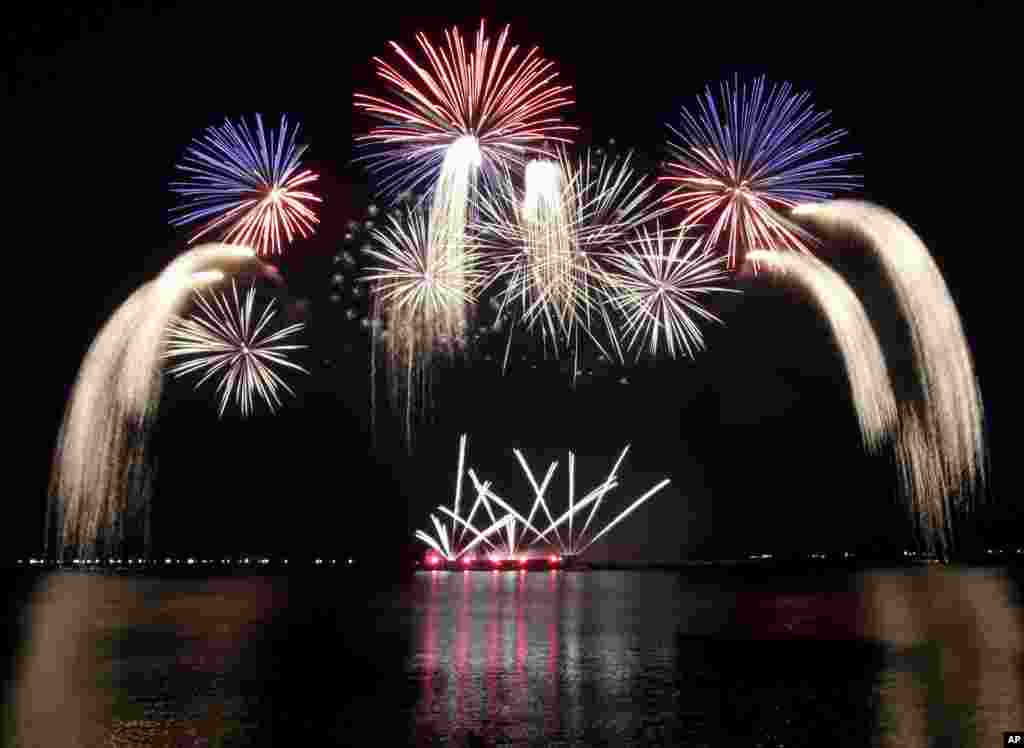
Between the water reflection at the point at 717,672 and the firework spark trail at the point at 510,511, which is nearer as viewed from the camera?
the water reflection at the point at 717,672

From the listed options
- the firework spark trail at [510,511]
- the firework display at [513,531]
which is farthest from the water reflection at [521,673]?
the firework display at [513,531]

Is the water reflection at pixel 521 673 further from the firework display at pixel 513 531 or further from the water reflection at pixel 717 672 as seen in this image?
the firework display at pixel 513 531

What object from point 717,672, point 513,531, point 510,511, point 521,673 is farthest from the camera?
point 513,531

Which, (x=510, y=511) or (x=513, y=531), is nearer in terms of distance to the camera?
(x=510, y=511)

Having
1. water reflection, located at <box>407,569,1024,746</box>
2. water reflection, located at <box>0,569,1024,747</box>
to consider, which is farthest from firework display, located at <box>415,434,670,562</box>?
water reflection, located at <box>0,569,1024,747</box>

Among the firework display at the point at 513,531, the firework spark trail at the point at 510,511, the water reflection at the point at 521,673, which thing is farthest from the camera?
Answer: the firework display at the point at 513,531

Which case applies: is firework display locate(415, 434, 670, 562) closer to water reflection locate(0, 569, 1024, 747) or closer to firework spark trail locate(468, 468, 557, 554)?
firework spark trail locate(468, 468, 557, 554)

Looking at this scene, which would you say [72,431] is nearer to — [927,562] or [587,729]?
[587,729]

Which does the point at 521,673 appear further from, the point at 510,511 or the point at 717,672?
the point at 510,511

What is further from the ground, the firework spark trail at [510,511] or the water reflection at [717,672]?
the firework spark trail at [510,511]

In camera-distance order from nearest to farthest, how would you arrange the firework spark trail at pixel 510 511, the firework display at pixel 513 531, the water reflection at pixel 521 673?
→ the water reflection at pixel 521 673, the firework spark trail at pixel 510 511, the firework display at pixel 513 531

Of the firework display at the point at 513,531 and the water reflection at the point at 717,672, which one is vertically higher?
the firework display at the point at 513,531

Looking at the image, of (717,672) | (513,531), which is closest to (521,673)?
(717,672)

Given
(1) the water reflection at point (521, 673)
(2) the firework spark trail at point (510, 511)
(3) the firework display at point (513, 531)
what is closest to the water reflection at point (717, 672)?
(1) the water reflection at point (521, 673)
